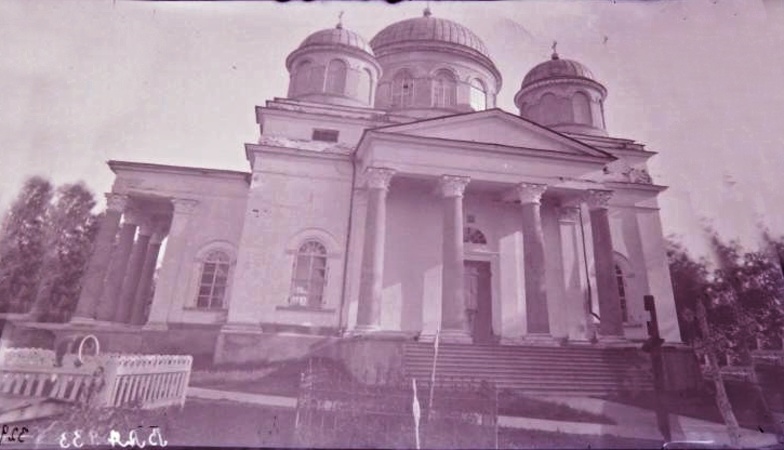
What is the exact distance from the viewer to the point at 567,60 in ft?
59.1

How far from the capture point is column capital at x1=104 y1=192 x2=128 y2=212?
1416 cm

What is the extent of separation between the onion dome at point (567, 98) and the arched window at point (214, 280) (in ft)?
43.6

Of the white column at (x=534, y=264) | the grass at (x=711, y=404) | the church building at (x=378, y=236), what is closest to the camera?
the grass at (x=711, y=404)

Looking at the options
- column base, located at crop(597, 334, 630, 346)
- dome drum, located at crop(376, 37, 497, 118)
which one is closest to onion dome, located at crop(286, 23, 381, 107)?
dome drum, located at crop(376, 37, 497, 118)

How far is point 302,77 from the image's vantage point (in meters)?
16.6

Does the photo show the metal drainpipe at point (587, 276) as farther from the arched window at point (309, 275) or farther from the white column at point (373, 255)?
the arched window at point (309, 275)

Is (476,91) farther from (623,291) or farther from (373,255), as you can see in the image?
(373,255)

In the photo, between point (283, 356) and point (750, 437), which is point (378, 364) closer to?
point (283, 356)

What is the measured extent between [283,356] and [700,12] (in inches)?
475

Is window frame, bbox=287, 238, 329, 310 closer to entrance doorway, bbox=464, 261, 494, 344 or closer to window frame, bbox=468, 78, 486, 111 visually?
entrance doorway, bbox=464, 261, 494, 344

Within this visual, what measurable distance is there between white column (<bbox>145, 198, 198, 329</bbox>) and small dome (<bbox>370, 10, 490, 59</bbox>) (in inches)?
406

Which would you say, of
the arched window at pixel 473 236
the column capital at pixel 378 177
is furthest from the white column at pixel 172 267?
the arched window at pixel 473 236

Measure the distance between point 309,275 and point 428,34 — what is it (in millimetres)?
11653

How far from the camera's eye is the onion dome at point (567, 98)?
57.4 ft
